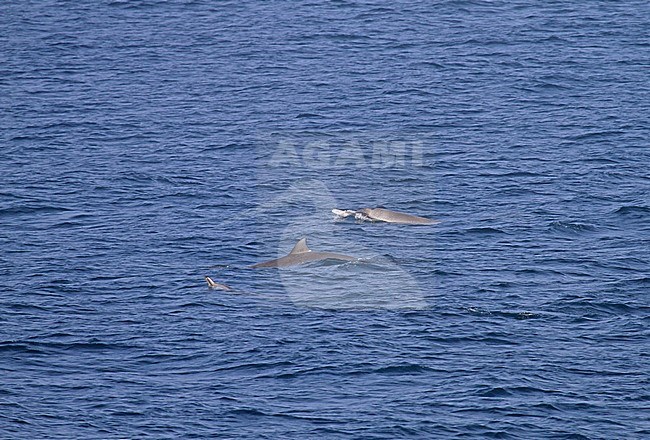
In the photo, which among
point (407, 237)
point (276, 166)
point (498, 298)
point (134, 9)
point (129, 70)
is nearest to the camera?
point (498, 298)

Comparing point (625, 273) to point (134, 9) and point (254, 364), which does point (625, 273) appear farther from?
point (134, 9)

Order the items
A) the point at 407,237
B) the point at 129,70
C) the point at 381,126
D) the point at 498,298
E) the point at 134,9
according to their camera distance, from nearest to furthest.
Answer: the point at 498,298 → the point at 407,237 → the point at 381,126 → the point at 129,70 → the point at 134,9

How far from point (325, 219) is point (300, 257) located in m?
5.82

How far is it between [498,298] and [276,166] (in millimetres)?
19045

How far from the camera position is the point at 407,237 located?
46812 mm

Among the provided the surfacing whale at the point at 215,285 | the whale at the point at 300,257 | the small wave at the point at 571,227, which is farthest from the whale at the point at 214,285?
the small wave at the point at 571,227

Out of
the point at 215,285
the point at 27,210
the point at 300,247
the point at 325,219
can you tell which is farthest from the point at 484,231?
the point at 27,210

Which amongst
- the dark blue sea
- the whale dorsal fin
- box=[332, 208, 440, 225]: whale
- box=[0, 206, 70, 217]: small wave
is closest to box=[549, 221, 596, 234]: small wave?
the dark blue sea

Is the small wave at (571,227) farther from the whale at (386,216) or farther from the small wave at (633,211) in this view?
the whale at (386,216)

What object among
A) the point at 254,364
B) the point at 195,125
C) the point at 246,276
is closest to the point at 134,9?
the point at 195,125

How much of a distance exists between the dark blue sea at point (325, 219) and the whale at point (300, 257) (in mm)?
755

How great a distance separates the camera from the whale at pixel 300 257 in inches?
1719

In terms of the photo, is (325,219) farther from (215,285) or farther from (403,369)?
(403,369)

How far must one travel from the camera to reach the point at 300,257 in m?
43.9
